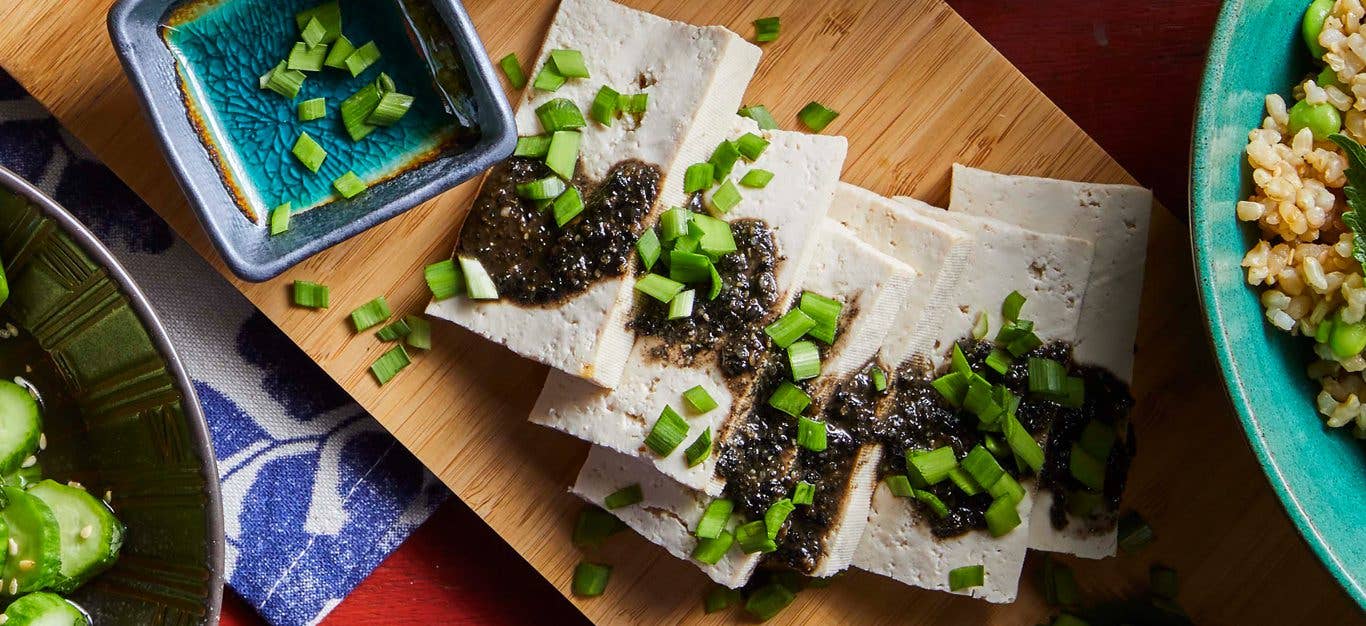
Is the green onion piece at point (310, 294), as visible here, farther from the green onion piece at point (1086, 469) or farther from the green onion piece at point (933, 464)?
the green onion piece at point (1086, 469)

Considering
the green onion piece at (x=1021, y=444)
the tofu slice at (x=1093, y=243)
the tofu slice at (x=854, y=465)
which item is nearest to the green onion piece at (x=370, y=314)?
the tofu slice at (x=854, y=465)

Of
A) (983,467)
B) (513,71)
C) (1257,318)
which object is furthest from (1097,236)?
(513,71)

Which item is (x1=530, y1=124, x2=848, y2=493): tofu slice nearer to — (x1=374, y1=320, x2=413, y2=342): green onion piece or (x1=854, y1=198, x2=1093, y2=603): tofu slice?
(x1=854, y1=198, x2=1093, y2=603): tofu slice

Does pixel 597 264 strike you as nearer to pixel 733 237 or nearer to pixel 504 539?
pixel 733 237

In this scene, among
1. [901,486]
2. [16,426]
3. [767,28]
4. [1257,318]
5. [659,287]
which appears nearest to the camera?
[1257,318]

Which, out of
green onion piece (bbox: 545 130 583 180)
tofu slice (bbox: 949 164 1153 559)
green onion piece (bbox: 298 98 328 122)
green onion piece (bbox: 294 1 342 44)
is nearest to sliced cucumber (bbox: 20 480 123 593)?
green onion piece (bbox: 298 98 328 122)

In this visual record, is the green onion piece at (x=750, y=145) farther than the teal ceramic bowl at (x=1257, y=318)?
Yes

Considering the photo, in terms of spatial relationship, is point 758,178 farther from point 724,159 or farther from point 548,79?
point 548,79

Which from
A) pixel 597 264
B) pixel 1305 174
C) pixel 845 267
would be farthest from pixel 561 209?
pixel 1305 174
